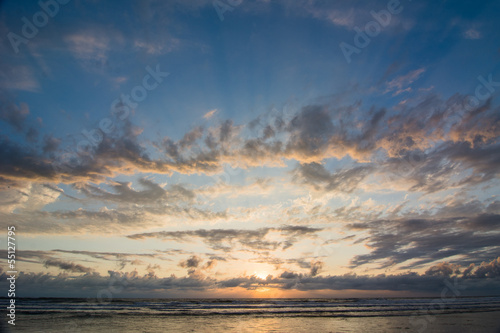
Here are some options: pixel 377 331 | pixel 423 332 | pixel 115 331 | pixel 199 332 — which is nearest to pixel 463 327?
pixel 423 332

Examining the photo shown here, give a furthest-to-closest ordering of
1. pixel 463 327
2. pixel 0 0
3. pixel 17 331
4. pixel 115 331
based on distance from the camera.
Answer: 1. pixel 463 327
2. pixel 115 331
3. pixel 17 331
4. pixel 0 0

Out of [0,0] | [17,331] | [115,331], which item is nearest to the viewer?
[0,0]

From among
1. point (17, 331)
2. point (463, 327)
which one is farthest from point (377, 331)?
point (17, 331)

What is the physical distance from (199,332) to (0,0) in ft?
91.1

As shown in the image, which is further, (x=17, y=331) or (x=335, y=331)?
(x=335, y=331)

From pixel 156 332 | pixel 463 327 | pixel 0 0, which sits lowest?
pixel 463 327

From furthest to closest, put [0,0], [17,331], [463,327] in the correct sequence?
[463,327]
[17,331]
[0,0]

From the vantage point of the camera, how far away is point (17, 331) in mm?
21688

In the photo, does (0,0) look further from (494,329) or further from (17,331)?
(494,329)

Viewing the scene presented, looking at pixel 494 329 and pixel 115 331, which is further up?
pixel 115 331

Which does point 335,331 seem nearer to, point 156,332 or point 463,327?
point 463,327

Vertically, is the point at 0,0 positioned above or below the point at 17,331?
above

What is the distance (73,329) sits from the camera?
2383 centimetres

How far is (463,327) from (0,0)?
4476 cm
